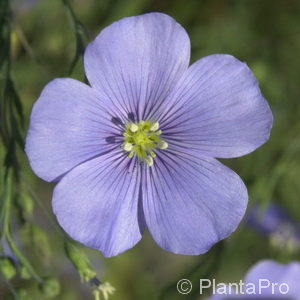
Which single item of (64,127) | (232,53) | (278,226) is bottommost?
(278,226)

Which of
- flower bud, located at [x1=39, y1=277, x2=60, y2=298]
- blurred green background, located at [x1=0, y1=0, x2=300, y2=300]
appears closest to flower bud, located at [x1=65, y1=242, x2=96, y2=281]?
flower bud, located at [x1=39, y1=277, x2=60, y2=298]

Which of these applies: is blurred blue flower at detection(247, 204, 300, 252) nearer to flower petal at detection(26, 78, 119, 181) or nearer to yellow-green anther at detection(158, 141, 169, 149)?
yellow-green anther at detection(158, 141, 169, 149)

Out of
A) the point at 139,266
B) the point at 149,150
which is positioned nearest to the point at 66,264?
the point at 139,266

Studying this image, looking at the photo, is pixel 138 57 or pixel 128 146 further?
pixel 128 146

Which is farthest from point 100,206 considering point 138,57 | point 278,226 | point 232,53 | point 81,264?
point 278,226

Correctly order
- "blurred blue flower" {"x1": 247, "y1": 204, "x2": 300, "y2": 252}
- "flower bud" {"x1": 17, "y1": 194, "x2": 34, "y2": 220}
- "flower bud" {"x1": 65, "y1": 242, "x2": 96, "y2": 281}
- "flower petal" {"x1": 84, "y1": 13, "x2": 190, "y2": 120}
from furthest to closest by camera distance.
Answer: "blurred blue flower" {"x1": 247, "y1": 204, "x2": 300, "y2": 252}, "flower bud" {"x1": 17, "y1": 194, "x2": 34, "y2": 220}, "flower bud" {"x1": 65, "y1": 242, "x2": 96, "y2": 281}, "flower petal" {"x1": 84, "y1": 13, "x2": 190, "y2": 120}

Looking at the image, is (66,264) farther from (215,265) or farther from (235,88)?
(235,88)

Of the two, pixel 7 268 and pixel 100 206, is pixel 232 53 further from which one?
pixel 7 268
